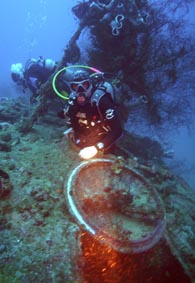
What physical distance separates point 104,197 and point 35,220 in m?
1.21

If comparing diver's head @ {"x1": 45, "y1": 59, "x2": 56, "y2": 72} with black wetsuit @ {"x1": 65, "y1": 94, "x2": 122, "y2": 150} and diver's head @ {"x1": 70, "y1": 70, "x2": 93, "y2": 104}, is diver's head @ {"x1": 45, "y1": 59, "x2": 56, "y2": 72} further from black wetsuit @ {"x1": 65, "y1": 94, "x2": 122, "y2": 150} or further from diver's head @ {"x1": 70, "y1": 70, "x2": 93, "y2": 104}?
diver's head @ {"x1": 70, "y1": 70, "x2": 93, "y2": 104}

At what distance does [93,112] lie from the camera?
4617mm

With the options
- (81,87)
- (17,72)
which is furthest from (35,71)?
(81,87)

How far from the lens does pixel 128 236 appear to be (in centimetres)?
395

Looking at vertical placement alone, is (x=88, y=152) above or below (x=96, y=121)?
below

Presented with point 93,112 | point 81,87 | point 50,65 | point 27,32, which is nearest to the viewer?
point 81,87

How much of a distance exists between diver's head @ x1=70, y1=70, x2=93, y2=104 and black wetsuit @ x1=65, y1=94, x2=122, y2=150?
12cm

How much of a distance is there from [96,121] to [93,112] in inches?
7.0

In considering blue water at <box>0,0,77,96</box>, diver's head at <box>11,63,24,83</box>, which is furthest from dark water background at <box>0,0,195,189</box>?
diver's head at <box>11,63,24,83</box>

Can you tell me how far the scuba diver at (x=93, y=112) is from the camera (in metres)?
4.45

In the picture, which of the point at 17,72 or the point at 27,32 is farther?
the point at 27,32

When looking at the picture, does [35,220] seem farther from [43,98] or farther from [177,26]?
[177,26]

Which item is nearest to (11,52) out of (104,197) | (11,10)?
(11,10)

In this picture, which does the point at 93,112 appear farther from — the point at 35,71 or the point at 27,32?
the point at 27,32
